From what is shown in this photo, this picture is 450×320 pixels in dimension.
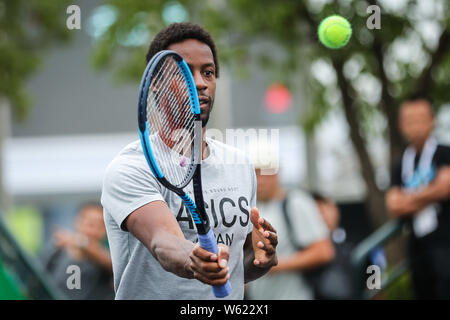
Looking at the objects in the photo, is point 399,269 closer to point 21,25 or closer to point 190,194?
point 190,194

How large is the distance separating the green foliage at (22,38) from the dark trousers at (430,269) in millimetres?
5732

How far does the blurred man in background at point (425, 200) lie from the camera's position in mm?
4168

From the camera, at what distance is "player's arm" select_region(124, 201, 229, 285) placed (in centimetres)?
180

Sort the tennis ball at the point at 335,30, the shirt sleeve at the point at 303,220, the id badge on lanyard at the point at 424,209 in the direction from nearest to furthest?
1. the tennis ball at the point at 335,30
2. the shirt sleeve at the point at 303,220
3. the id badge on lanyard at the point at 424,209

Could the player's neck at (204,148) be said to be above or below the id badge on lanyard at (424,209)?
above

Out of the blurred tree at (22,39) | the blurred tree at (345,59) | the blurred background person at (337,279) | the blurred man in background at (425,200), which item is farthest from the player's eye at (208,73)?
the blurred tree at (22,39)

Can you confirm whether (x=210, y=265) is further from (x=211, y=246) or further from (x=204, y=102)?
(x=204, y=102)

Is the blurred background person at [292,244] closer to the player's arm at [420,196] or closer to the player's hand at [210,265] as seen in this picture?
the player's arm at [420,196]

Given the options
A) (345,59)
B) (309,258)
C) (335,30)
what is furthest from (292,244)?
(345,59)

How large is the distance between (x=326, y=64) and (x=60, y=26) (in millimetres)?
5340

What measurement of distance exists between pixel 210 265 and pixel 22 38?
8.65 meters

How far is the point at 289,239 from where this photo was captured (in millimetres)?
3518
